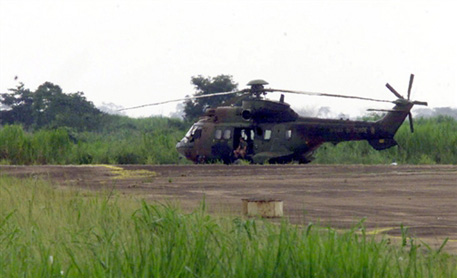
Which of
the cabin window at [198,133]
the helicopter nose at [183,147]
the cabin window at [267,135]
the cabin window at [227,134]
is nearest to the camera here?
the cabin window at [267,135]

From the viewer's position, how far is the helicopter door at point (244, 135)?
27.1 m

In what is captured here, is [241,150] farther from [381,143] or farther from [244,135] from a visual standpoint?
[381,143]

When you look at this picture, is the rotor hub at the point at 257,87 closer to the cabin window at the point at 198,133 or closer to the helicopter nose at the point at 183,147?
the cabin window at the point at 198,133

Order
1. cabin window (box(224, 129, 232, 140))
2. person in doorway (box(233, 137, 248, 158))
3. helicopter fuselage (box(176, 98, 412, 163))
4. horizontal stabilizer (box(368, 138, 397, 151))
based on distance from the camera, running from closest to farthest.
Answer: helicopter fuselage (box(176, 98, 412, 163)) < horizontal stabilizer (box(368, 138, 397, 151)) < cabin window (box(224, 129, 232, 140)) < person in doorway (box(233, 137, 248, 158))

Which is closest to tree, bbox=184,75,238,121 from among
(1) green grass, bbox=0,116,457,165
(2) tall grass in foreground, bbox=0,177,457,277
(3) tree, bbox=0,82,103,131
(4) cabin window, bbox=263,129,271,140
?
(3) tree, bbox=0,82,103,131

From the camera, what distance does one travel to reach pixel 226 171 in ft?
70.6

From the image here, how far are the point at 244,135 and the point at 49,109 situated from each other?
33847 millimetres

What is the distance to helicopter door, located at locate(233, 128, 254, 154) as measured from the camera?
27.1 meters

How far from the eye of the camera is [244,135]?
27.3 metres

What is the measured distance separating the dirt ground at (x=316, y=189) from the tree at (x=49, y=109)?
3353 cm

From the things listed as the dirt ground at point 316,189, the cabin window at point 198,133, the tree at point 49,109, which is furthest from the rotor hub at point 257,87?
the tree at point 49,109

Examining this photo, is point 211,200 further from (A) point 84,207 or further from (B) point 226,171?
(B) point 226,171

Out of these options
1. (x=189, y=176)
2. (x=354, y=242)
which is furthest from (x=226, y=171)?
(x=354, y=242)

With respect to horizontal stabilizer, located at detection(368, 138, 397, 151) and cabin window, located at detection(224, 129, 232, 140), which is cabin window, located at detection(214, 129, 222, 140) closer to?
cabin window, located at detection(224, 129, 232, 140)
